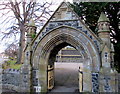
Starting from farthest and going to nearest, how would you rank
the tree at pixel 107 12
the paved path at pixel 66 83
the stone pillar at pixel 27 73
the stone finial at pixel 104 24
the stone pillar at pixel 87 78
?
the tree at pixel 107 12, the paved path at pixel 66 83, the stone pillar at pixel 27 73, the stone pillar at pixel 87 78, the stone finial at pixel 104 24

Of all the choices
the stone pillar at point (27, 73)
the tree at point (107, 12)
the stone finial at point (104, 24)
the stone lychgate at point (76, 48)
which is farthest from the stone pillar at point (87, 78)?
the tree at point (107, 12)

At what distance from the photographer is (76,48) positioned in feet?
19.7

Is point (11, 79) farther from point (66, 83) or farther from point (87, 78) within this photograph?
point (87, 78)

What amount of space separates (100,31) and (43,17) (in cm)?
942

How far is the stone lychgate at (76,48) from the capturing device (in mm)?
5112

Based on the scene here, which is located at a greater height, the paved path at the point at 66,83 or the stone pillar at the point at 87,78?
the stone pillar at the point at 87,78

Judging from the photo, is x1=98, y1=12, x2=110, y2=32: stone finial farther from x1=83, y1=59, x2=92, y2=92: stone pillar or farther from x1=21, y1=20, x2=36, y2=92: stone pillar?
x1=21, y1=20, x2=36, y2=92: stone pillar

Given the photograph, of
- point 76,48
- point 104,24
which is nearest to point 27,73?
point 76,48

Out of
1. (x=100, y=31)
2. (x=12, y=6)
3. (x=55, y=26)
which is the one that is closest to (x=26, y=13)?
(x=12, y=6)

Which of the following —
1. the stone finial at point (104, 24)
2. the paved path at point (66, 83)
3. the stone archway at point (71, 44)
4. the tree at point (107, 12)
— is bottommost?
the paved path at point (66, 83)

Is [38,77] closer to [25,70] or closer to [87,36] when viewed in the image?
[25,70]

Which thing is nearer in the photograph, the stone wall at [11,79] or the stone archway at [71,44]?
the stone archway at [71,44]

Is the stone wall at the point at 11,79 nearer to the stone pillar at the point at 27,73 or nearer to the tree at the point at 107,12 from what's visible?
the stone pillar at the point at 27,73

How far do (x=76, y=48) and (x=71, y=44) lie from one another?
13.1 inches
